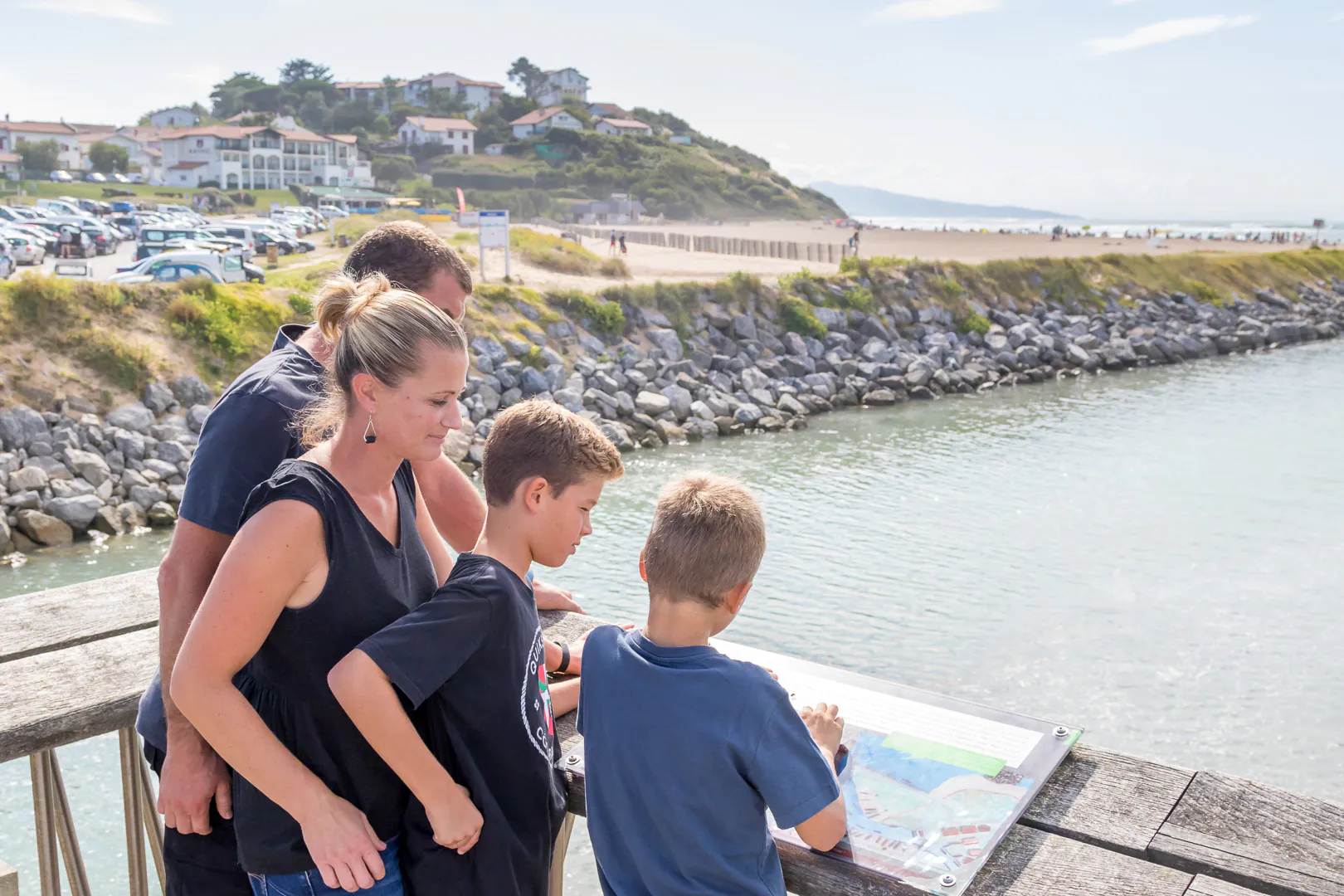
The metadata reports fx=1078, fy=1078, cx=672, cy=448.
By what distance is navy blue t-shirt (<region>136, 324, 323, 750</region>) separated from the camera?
6.29 feet

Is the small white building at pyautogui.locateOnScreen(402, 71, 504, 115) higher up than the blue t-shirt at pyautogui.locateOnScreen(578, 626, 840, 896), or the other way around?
the small white building at pyautogui.locateOnScreen(402, 71, 504, 115)

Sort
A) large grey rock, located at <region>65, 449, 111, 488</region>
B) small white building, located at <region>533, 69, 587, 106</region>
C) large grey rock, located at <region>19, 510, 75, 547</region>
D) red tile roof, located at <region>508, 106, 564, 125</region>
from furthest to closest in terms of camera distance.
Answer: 1. small white building, located at <region>533, 69, 587, 106</region>
2. red tile roof, located at <region>508, 106, 564, 125</region>
3. large grey rock, located at <region>65, 449, 111, 488</region>
4. large grey rock, located at <region>19, 510, 75, 547</region>

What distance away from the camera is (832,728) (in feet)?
6.49

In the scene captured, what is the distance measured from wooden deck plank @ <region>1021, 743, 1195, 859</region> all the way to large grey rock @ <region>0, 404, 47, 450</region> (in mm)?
14103

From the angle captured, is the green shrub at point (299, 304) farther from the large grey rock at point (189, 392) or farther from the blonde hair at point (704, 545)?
the blonde hair at point (704, 545)

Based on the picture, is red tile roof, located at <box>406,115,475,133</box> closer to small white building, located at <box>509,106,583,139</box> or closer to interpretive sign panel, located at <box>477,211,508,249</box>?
small white building, located at <box>509,106,583,139</box>

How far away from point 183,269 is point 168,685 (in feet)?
71.9

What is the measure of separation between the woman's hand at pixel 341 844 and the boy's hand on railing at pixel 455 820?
0.11 m

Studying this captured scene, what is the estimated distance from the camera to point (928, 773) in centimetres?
195

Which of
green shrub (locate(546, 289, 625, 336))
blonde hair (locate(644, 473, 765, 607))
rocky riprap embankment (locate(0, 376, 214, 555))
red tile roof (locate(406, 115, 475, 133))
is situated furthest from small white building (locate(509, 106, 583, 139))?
blonde hair (locate(644, 473, 765, 607))

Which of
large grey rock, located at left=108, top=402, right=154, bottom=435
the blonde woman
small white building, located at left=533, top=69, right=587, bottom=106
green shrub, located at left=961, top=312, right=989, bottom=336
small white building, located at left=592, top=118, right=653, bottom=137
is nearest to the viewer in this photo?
the blonde woman

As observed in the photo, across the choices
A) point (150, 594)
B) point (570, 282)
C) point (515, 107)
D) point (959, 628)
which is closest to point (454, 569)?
point (150, 594)

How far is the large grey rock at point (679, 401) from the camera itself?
733 inches

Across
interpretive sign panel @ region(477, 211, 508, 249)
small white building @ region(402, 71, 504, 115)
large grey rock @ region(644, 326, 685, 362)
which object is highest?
small white building @ region(402, 71, 504, 115)
